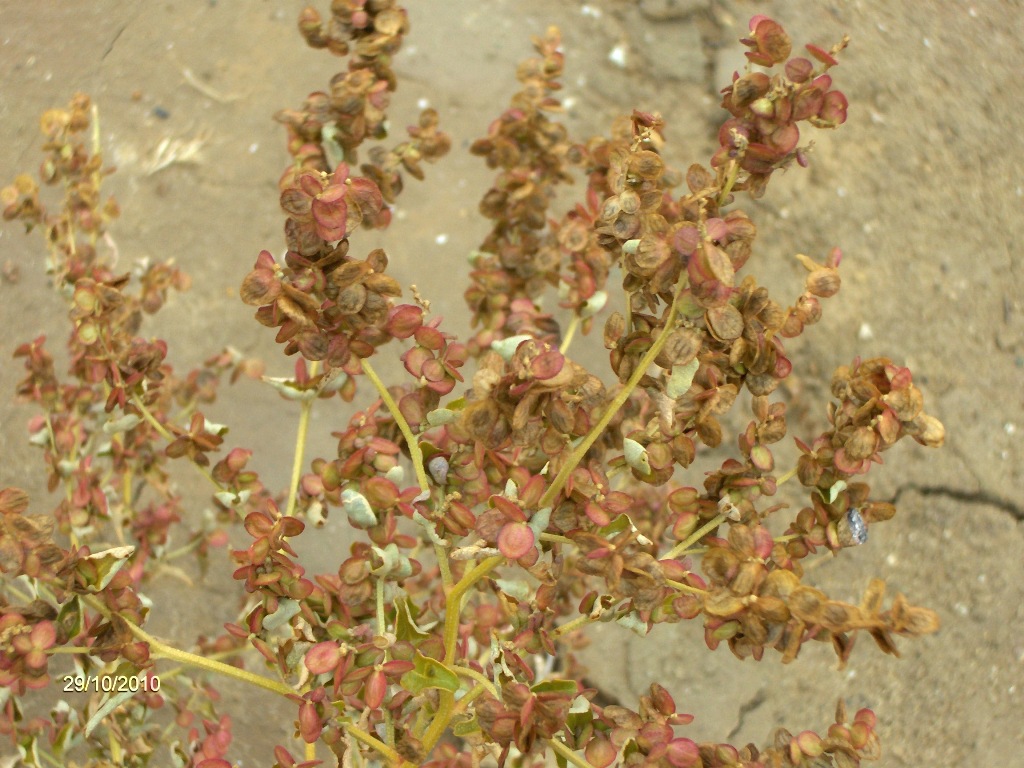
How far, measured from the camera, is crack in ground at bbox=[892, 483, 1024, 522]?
2.24m

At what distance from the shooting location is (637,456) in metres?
1.10

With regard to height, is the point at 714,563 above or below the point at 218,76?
above

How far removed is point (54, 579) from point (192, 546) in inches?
30.5

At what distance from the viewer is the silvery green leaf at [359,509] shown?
119cm

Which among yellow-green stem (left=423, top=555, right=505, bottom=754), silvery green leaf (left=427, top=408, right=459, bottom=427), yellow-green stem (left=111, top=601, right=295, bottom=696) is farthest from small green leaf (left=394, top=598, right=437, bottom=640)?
silvery green leaf (left=427, top=408, right=459, bottom=427)

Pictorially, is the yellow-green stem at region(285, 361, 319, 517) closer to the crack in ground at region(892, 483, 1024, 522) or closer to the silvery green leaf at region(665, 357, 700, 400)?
the silvery green leaf at region(665, 357, 700, 400)

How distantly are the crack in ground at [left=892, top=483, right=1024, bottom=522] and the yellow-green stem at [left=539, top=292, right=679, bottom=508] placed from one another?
145 centimetres

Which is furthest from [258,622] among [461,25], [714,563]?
[461,25]

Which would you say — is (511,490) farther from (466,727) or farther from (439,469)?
(466,727)

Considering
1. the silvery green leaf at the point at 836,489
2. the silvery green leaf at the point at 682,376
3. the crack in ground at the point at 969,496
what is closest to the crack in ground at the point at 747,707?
the crack in ground at the point at 969,496

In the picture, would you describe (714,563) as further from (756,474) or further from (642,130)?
(642,130)

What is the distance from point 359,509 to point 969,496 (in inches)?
64.3

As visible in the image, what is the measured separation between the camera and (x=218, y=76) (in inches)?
106

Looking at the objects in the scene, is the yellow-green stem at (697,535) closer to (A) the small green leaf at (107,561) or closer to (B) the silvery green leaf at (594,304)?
(B) the silvery green leaf at (594,304)
